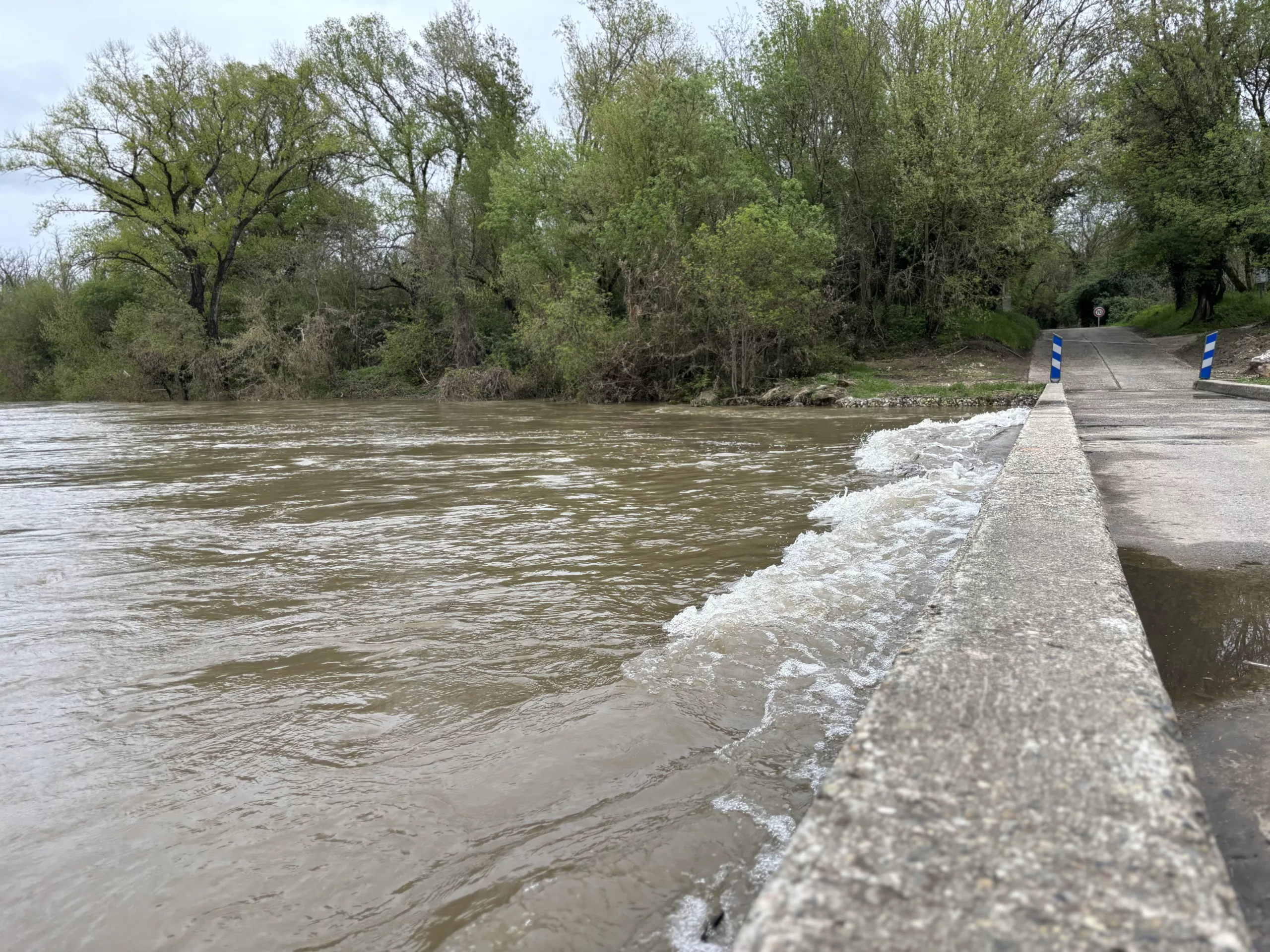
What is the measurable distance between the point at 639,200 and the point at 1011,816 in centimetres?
2380

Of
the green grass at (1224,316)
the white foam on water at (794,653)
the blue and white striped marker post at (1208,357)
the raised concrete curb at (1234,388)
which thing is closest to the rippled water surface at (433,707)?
the white foam on water at (794,653)

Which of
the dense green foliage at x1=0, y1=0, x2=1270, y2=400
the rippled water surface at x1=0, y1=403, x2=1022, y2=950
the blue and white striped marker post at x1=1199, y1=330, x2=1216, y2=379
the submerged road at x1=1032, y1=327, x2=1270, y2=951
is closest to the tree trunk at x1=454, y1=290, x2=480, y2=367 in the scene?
the dense green foliage at x1=0, y1=0, x2=1270, y2=400

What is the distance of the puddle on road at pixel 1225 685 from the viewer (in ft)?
5.91

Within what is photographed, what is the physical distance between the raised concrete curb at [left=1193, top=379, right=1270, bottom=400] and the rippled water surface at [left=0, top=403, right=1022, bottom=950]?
975 centimetres

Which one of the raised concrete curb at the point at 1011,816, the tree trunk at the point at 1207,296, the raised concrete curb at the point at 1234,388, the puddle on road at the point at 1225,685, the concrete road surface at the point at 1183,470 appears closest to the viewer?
the raised concrete curb at the point at 1011,816

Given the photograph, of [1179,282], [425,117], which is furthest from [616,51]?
[1179,282]

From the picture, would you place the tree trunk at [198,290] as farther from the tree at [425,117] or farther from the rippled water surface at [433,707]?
the rippled water surface at [433,707]

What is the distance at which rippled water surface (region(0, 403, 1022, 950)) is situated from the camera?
76.7 inches

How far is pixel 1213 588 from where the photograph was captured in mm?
3561

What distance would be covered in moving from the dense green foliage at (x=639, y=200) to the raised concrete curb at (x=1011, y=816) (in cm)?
1952

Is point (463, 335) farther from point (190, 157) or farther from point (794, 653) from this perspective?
point (794, 653)

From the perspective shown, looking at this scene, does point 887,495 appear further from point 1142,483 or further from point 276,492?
point 276,492

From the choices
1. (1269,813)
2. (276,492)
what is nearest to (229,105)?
(276,492)

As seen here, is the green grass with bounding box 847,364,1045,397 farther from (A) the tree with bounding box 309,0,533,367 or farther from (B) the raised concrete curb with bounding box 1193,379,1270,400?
(A) the tree with bounding box 309,0,533,367
